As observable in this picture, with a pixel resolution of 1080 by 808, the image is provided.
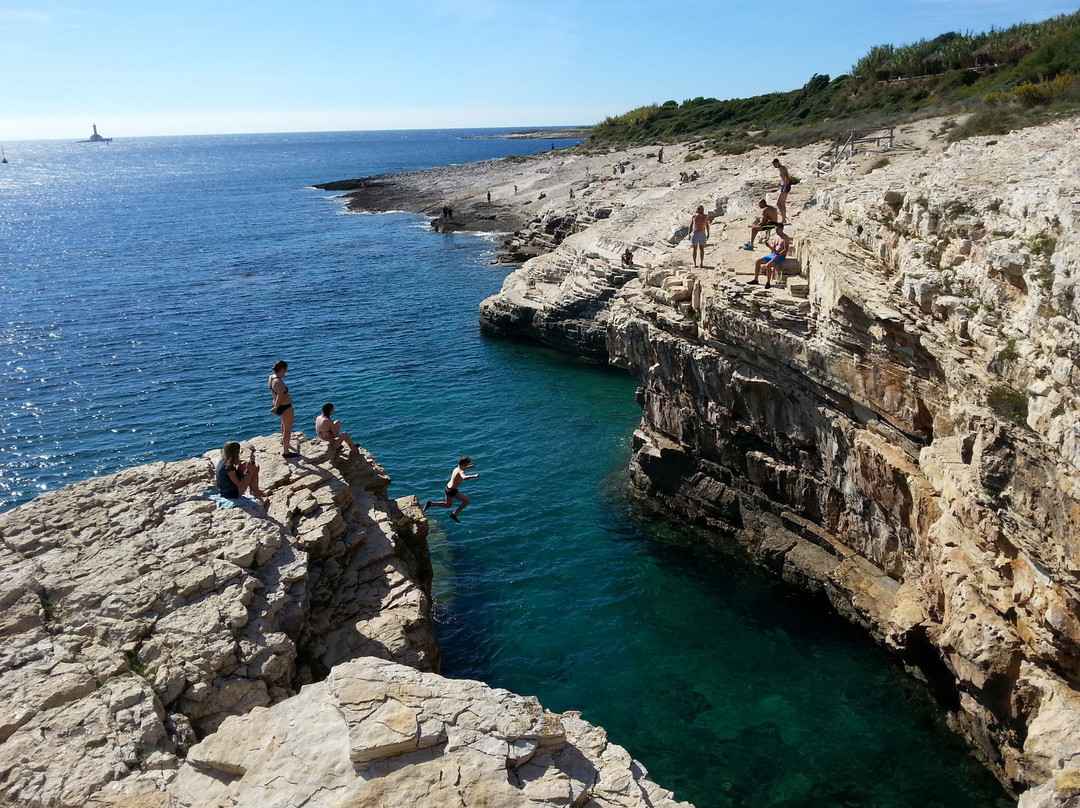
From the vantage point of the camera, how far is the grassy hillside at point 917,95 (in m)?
31.0

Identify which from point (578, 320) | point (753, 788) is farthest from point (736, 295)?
point (578, 320)

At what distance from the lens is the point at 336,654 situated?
45.1 ft

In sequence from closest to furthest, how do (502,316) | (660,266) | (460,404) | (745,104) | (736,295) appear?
(736,295) → (660,266) → (460,404) → (502,316) → (745,104)

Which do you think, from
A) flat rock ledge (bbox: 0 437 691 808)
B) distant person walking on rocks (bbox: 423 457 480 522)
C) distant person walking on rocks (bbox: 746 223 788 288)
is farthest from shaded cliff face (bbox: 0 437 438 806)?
distant person walking on rocks (bbox: 746 223 788 288)

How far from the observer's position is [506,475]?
85.7 ft

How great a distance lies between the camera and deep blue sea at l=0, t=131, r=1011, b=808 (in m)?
14.9

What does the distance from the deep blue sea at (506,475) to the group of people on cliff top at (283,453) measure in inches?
178

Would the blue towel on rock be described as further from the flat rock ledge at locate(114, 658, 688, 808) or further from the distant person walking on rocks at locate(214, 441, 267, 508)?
the flat rock ledge at locate(114, 658, 688, 808)

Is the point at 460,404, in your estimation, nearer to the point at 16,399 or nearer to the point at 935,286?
the point at 16,399

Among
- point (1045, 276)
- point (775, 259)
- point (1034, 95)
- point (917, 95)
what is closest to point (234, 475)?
point (775, 259)

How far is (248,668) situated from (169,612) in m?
1.74

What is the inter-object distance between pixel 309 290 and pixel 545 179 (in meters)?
42.8

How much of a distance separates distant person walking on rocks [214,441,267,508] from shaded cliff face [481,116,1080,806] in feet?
41.0

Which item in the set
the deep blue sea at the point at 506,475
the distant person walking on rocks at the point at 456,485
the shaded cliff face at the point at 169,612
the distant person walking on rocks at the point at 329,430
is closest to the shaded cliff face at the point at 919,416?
the deep blue sea at the point at 506,475
